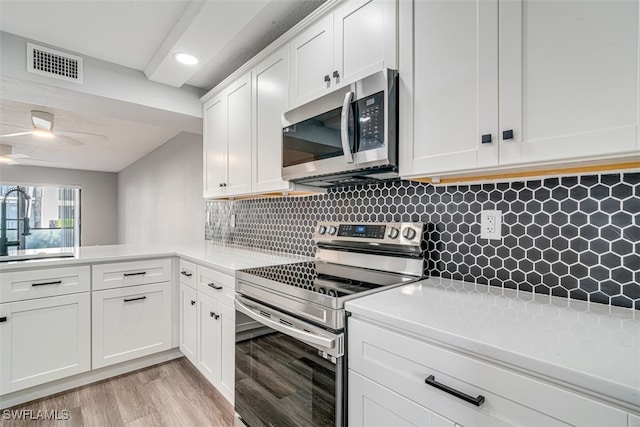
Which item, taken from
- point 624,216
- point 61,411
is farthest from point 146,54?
point 624,216

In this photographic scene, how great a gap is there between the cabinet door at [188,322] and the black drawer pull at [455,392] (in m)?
1.89

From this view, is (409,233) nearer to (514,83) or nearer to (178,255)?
(514,83)

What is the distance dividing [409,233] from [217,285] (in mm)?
1241

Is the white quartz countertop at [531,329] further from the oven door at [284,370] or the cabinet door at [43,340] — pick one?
the cabinet door at [43,340]

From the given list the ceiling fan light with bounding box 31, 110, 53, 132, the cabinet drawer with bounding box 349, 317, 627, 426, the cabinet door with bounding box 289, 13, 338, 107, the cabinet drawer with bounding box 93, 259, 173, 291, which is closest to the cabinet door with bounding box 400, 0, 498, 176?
the cabinet door with bounding box 289, 13, 338, 107

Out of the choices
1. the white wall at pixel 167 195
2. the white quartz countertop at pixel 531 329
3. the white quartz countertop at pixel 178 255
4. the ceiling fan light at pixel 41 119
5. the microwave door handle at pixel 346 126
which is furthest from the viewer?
the white wall at pixel 167 195

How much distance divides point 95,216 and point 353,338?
844 cm

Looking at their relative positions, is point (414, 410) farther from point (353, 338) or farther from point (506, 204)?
point (506, 204)

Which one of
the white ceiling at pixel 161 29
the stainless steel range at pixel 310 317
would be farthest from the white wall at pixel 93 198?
the stainless steel range at pixel 310 317

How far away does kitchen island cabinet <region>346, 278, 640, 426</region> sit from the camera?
63 cm

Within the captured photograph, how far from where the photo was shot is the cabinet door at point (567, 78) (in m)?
0.81

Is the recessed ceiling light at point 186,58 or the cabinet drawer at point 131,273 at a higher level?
the recessed ceiling light at point 186,58

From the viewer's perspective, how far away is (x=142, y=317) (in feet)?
8.06

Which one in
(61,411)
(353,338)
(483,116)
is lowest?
(61,411)
